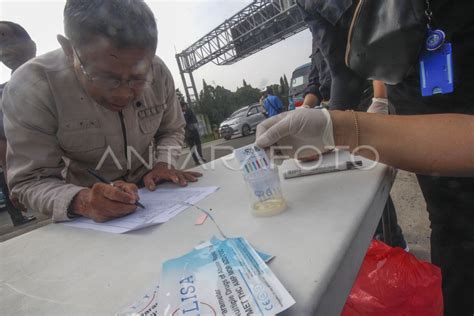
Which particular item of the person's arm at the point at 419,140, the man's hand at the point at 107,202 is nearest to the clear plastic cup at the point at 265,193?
the person's arm at the point at 419,140

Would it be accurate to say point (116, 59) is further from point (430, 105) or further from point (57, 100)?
point (430, 105)

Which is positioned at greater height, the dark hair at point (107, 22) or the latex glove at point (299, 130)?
the dark hair at point (107, 22)

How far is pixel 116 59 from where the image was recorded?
2.79 feet

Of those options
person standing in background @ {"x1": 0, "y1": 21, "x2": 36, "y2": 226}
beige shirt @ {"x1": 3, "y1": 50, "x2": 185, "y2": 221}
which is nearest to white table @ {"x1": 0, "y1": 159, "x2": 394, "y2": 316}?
beige shirt @ {"x1": 3, "y1": 50, "x2": 185, "y2": 221}

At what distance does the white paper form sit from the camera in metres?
0.73

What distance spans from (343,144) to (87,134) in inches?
37.7

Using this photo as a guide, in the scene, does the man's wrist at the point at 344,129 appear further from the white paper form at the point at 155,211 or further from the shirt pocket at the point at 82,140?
the shirt pocket at the point at 82,140

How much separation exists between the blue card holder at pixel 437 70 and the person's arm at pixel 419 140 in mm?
78

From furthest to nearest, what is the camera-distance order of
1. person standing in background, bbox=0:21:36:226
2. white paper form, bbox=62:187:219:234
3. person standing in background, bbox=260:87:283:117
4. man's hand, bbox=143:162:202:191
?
person standing in background, bbox=260:87:283:117 < person standing in background, bbox=0:21:36:226 < man's hand, bbox=143:162:202:191 < white paper form, bbox=62:187:219:234

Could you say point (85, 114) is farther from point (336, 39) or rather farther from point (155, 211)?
point (336, 39)

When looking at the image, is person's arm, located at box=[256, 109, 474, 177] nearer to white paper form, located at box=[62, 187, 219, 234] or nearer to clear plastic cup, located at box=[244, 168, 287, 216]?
clear plastic cup, located at box=[244, 168, 287, 216]

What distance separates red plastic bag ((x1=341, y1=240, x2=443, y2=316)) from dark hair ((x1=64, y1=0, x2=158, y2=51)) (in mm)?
1059

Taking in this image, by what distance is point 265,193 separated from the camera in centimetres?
67

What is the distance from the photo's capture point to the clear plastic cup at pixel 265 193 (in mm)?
631
